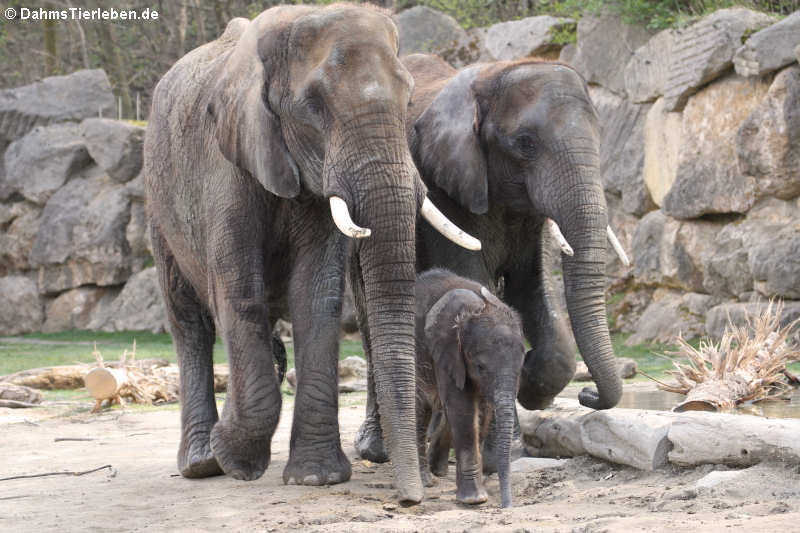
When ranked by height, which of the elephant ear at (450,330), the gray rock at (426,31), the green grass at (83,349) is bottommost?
the green grass at (83,349)

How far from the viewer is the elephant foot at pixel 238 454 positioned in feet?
21.3

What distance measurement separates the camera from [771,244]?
11781 mm

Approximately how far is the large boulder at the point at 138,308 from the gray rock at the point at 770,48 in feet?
36.2

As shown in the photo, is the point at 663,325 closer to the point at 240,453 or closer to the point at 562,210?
the point at 562,210

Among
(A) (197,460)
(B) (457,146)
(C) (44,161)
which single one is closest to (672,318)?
(B) (457,146)

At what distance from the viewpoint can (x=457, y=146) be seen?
23.8 feet

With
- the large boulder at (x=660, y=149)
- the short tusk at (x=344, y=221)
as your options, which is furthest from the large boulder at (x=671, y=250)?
the short tusk at (x=344, y=221)

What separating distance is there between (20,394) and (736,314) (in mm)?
6962

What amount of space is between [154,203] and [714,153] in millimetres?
7359

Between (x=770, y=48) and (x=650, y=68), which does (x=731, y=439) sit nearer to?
(x=770, y=48)

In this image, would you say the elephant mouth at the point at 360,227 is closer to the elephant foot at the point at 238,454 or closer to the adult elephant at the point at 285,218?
the adult elephant at the point at 285,218

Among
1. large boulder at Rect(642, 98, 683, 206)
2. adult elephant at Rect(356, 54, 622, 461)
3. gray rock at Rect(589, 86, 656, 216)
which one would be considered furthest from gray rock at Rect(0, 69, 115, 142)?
adult elephant at Rect(356, 54, 622, 461)

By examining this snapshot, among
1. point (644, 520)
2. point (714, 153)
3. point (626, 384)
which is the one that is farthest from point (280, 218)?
point (714, 153)

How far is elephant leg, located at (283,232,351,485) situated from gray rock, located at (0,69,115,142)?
54.9ft
